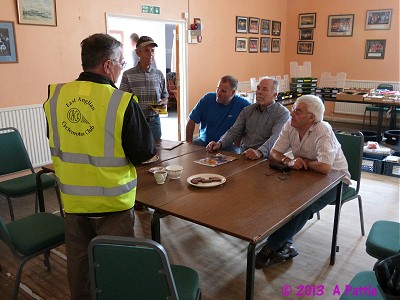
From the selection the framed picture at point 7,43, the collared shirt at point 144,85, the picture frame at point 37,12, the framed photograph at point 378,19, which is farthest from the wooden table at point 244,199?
the framed photograph at point 378,19

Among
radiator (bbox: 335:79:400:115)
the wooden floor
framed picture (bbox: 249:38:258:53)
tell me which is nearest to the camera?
the wooden floor

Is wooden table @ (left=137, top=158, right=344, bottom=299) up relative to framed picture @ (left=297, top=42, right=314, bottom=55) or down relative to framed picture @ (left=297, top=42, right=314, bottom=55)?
down

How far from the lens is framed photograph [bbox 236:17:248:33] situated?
21.4 ft

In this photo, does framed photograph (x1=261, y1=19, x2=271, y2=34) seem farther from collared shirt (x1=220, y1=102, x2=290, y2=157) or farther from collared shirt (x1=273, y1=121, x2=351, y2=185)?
collared shirt (x1=273, y1=121, x2=351, y2=185)

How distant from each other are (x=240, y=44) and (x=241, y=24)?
1.15 ft

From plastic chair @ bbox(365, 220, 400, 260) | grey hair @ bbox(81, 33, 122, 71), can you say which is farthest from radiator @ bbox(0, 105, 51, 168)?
plastic chair @ bbox(365, 220, 400, 260)

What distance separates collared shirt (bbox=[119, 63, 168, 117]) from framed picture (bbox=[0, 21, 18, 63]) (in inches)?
47.7

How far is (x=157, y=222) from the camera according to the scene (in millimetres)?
1755

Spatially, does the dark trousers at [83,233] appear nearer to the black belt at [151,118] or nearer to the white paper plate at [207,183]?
the white paper plate at [207,183]

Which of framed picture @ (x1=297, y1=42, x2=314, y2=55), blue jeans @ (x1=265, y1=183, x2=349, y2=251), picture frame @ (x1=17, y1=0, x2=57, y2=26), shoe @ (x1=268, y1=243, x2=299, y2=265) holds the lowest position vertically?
shoe @ (x1=268, y1=243, x2=299, y2=265)

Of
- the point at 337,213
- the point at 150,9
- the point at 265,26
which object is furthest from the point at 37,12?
the point at 265,26

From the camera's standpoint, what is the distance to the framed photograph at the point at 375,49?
686 centimetres

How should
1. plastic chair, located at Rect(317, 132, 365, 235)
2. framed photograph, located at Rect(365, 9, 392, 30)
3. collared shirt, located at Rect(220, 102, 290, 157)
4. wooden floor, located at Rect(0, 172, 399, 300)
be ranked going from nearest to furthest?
wooden floor, located at Rect(0, 172, 399, 300)
plastic chair, located at Rect(317, 132, 365, 235)
collared shirt, located at Rect(220, 102, 290, 157)
framed photograph, located at Rect(365, 9, 392, 30)

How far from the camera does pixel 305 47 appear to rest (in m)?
7.81
